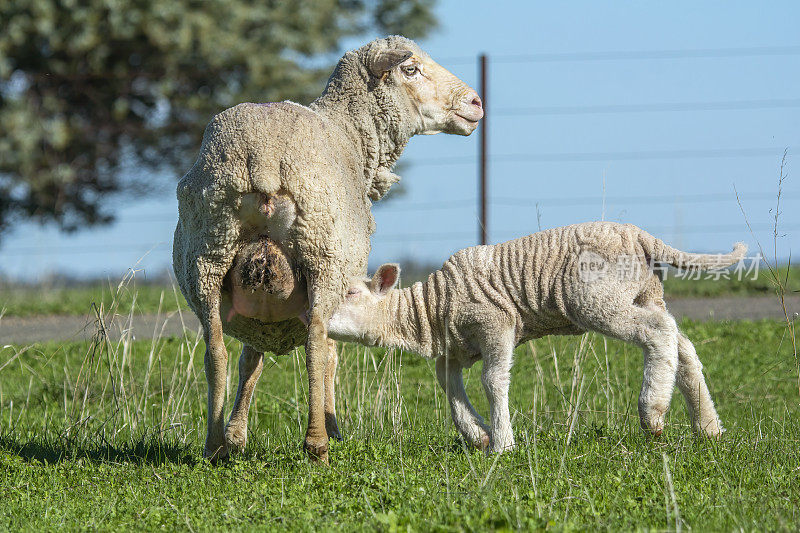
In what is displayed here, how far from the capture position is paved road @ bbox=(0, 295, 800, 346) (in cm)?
985

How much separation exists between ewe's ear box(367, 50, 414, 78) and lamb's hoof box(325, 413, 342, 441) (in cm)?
182

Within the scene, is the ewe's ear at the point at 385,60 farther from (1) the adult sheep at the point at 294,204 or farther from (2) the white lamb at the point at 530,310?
(2) the white lamb at the point at 530,310

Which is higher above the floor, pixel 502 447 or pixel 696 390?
pixel 696 390

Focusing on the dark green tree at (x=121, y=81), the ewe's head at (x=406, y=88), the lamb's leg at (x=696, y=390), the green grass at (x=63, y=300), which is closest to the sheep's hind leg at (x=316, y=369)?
the ewe's head at (x=406, y=88)

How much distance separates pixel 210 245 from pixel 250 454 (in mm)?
1184

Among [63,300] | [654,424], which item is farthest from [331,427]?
[63,300]

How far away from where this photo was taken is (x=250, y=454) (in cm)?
509

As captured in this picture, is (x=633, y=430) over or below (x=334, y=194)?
below

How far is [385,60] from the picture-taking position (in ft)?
17.0

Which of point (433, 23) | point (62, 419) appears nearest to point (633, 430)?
point (62, 419)

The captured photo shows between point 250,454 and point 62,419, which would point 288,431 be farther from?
point 62,419

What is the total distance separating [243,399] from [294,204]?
4.50 feet

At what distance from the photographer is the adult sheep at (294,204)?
4.46m

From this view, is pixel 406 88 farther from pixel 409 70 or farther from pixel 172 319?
pixel 172 319
